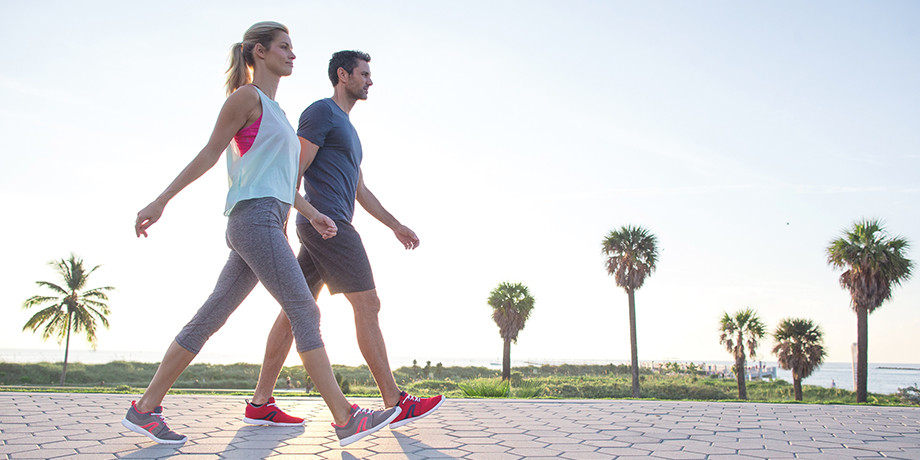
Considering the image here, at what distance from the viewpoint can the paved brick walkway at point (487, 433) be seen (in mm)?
2543

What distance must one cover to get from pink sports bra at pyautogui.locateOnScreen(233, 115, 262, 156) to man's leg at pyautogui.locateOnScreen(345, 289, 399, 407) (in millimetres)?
839

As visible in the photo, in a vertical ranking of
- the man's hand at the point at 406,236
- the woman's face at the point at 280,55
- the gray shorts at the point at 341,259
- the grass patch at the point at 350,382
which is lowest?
the grass patch at the point at 350,382

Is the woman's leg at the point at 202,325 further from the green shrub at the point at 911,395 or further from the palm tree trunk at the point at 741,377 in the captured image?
the palm tree trunk at the point at 741,377

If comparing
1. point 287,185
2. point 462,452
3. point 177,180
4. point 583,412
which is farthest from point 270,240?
point 583,412

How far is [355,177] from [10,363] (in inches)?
1909

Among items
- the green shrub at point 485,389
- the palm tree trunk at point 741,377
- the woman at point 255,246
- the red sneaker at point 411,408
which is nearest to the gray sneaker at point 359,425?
the woman at point 255,246

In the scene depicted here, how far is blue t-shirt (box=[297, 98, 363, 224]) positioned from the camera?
9.96ft

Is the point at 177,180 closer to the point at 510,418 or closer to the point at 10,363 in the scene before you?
the point at 510,418

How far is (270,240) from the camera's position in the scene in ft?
8.17

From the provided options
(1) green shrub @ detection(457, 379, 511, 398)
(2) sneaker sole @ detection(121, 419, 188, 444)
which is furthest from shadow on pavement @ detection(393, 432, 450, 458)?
(1) green shrub @ detection(457, 379, 511, 398)

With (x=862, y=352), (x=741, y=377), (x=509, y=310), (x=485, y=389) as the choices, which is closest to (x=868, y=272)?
(x=862, y=352)

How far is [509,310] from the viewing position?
3534cm

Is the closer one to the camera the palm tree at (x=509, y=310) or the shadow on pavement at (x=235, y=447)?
the shadow on pavement at (x=235, y=447)

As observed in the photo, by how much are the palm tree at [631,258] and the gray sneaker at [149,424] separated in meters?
31.4
